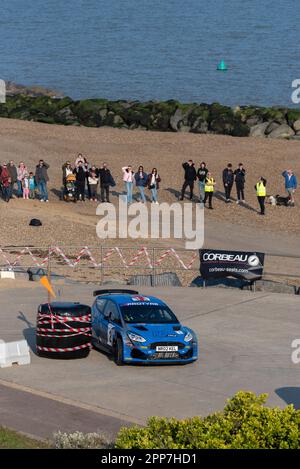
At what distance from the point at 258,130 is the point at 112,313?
34099 mm

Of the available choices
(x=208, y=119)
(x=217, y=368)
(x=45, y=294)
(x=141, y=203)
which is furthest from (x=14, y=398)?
(x=208, y=119)

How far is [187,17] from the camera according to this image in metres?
150

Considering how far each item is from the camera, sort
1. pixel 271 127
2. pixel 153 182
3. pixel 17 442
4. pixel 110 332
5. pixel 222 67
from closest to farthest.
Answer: pixel 17 442 → pixel 110 332 → pixel 153 182 → pixel 271 127 → pixel 222 67

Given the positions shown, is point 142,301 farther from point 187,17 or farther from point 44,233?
point 187,17

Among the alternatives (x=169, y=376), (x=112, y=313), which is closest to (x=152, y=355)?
(x=169, y=376)

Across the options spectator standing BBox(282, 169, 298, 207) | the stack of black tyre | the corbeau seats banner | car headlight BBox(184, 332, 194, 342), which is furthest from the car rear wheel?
spectator standing BBox(282, 169, 298, 207)

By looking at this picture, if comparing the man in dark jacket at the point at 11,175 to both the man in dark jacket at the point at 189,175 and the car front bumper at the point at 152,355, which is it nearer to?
the man in dark jacket at the point at 189,175

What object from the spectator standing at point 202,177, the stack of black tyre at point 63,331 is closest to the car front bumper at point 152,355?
the stack of black tyre at point 63,331

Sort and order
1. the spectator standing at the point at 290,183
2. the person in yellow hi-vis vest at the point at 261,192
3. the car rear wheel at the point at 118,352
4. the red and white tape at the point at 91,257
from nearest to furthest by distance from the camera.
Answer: the car rear wheel at the point at 118,352 → the red and white tape at the point at 91,257 → the person in yellow hi-vis vest at the point at 261,192 → the spectator standing at the point at 290,183

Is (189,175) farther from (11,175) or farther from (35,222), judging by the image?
(35,222)

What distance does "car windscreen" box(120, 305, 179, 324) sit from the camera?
70.9 ft

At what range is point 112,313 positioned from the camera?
72.6 ft

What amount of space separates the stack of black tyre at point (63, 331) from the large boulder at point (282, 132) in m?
34.0

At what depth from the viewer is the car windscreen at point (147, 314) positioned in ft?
70.9
